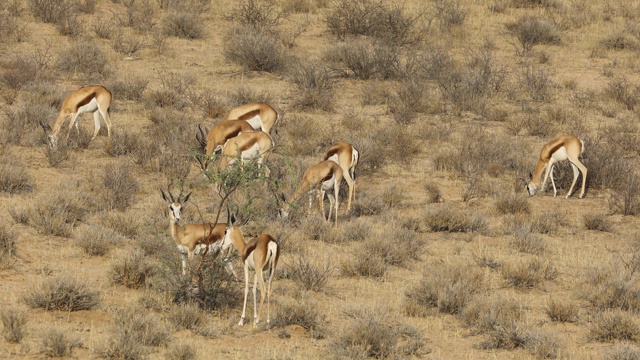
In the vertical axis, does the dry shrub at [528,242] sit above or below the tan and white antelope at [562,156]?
below

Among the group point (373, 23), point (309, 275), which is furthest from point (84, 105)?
point (373, 23)

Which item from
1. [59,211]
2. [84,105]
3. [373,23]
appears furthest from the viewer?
[373,23]

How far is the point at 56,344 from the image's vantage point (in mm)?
8109

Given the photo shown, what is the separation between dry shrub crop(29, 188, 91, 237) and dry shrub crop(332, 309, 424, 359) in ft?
13.6

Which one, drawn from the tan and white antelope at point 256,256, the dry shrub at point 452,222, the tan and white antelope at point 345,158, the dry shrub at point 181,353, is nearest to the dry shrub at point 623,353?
the tan and white antelope at point 256,256

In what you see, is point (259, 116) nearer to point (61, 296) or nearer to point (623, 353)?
point (61, 296)

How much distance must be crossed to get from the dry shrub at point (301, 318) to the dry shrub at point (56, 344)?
1890 millimetres

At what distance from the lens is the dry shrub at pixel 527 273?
10.8m

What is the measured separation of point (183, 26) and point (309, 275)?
1320 centimetres

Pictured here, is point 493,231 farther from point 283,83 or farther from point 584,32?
point 584,32

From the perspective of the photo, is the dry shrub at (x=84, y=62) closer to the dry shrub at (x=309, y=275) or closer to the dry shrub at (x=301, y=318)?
the dry shrub at (x=309, y=275)

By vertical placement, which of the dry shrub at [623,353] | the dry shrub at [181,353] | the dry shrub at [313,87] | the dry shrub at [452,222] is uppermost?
the dry shrub at [313,87]

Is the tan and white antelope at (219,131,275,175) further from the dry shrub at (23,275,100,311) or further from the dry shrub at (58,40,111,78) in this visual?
the dry shrub at (58,40,111,78)

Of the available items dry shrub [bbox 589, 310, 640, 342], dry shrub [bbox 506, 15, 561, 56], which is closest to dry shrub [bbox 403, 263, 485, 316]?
dry shrub [bbox 589, 310, 640, 342]
